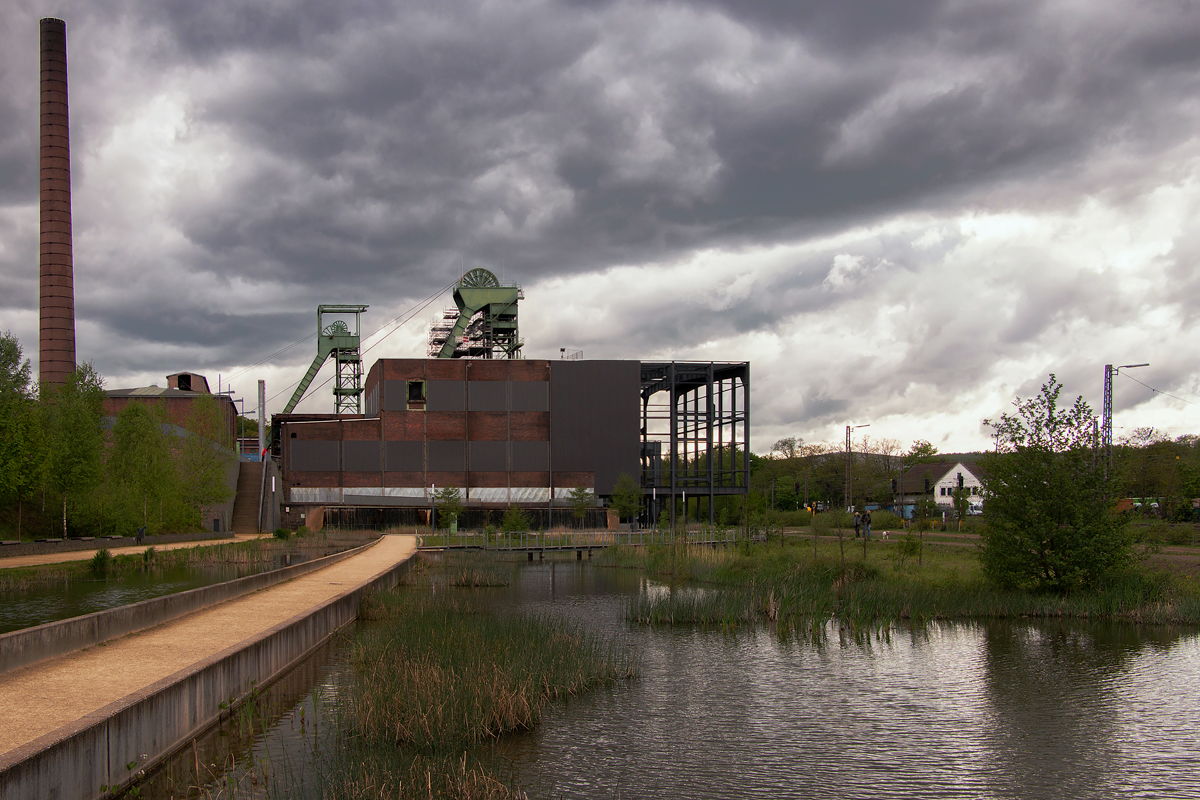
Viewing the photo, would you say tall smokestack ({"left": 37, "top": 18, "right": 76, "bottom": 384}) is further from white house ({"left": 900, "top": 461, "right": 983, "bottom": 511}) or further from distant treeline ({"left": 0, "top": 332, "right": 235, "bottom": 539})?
white house ({"left": 900, "top": 461, "right": 983, "bottom": 511})

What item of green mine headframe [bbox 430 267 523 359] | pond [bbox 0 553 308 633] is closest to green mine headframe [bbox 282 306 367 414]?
green mine headframe [bbox 430 267 523 359]

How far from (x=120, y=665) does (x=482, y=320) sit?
71477 mm

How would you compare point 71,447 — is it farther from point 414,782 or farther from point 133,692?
point 414,782

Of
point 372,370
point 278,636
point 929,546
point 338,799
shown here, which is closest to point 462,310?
point 372,370

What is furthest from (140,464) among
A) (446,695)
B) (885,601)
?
(446,695)

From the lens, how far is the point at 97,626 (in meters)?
12.4

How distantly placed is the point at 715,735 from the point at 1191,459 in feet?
243

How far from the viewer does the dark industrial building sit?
63.7 metres

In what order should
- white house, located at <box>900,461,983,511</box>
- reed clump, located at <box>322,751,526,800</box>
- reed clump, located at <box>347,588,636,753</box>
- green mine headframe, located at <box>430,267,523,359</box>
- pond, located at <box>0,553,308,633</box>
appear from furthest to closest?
1. white house, located at <box>900,461,983,511</box>
2. green mine headframe, located at <box>430,267,523,359</box>
3. pond, located at <box>0,553,308,633</box>
4. reed clump, located at <box>347,588,636,753</box>
5. reed clump, located at <box>322,751,526,800</box>

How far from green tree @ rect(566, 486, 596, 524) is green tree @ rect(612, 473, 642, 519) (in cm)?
177

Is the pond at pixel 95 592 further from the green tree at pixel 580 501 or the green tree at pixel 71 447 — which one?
the green tree at pixel 580 501

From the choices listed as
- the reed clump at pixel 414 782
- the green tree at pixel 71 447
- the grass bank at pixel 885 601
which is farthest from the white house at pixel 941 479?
the reed clump at pixel 414 782

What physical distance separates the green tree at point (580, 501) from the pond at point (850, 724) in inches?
1666

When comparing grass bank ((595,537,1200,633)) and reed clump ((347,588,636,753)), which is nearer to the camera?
reed clump ((347,588,636,753))
